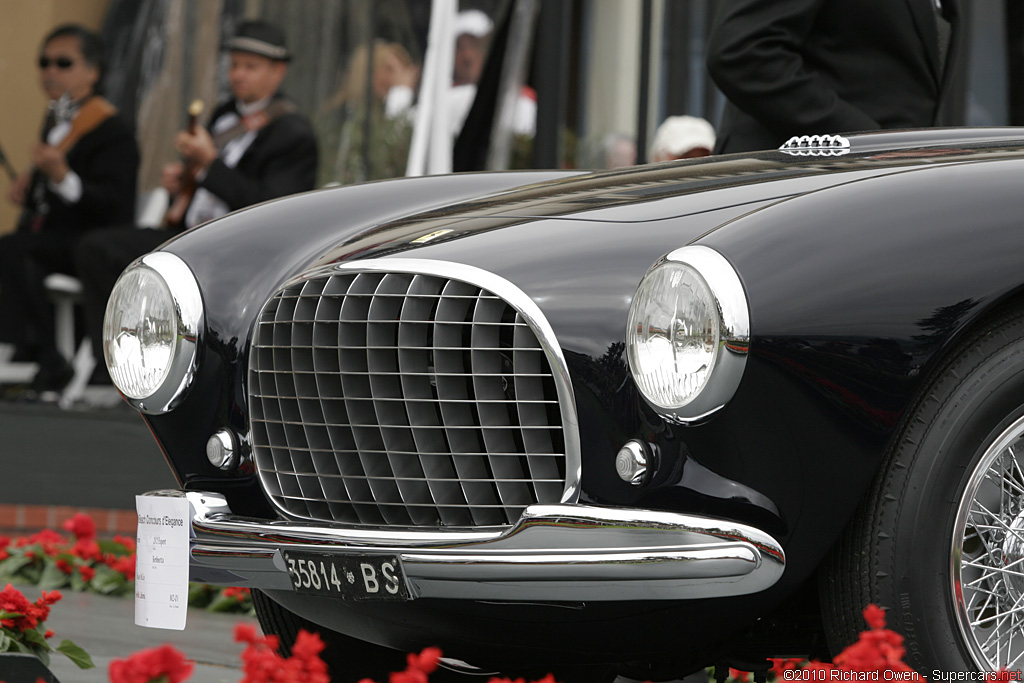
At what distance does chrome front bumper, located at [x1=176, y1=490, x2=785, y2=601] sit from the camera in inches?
78.3

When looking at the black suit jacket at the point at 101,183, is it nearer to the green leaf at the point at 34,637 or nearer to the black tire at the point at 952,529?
the green leaf at the point at 34,637

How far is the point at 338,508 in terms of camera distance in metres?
2.44

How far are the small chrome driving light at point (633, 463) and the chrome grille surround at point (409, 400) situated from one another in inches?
3.0

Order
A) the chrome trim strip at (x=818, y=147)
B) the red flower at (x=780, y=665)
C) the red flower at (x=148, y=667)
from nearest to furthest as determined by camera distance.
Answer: the red flower at (x=148, y=667) < the red flower at (x=780, y=665) < the chrome trim strip at (x=818, y=147)

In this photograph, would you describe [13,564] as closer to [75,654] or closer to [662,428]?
[75,654]

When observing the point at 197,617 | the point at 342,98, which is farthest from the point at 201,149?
the point at 197,617

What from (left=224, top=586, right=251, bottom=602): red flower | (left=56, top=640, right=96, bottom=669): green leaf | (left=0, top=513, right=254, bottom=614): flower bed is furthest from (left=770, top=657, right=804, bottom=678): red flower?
(left=0, top=513, right=254, bottom=614): flower bed

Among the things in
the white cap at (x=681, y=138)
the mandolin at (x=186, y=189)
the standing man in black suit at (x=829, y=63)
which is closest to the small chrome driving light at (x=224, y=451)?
the standing man in black suit at (x=829, y=63)

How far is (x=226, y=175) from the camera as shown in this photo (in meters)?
6.37

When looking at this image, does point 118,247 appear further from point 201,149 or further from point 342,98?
point 342,98

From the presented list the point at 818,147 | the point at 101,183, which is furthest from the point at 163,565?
the point at 101,183

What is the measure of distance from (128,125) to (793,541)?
595cm

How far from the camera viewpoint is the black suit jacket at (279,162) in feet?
21.2

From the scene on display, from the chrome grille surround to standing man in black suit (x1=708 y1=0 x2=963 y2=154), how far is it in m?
1.44
